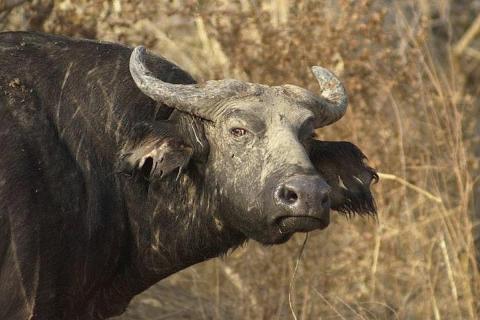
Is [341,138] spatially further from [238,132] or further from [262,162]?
[262,162]

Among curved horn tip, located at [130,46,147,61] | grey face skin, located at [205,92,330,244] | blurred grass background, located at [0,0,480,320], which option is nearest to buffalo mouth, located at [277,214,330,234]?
grey face skin, located at [205,92,330,244]

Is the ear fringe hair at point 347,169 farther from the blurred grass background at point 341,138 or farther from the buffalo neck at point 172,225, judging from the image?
the blurred grass background at point 341,138

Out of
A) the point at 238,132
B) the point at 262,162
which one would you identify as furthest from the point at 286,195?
the point at 238,132

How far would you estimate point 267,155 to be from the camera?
232 inches

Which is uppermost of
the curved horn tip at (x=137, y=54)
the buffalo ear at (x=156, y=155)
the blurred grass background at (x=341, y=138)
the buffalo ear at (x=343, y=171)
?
the curved horn tip at (x=137, y=54)

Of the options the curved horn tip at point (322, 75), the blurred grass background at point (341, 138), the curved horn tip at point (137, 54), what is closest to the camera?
the curved horn tip at point (137, 54)

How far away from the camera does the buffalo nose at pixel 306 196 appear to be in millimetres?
5586

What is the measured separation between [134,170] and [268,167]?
0.72 meters

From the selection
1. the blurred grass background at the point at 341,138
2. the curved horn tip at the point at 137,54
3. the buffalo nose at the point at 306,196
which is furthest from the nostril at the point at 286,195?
the blurred grass background at the point at 341,138

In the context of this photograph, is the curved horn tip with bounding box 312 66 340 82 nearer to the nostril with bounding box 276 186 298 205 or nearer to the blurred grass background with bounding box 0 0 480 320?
the nostril with bounding box 276 186 298 205

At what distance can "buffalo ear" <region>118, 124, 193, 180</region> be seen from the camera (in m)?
6.09

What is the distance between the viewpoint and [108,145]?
20.6ft

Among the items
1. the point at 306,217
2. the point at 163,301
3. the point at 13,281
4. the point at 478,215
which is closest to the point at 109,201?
the point at 13,281

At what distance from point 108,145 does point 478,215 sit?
6645 millimetres
